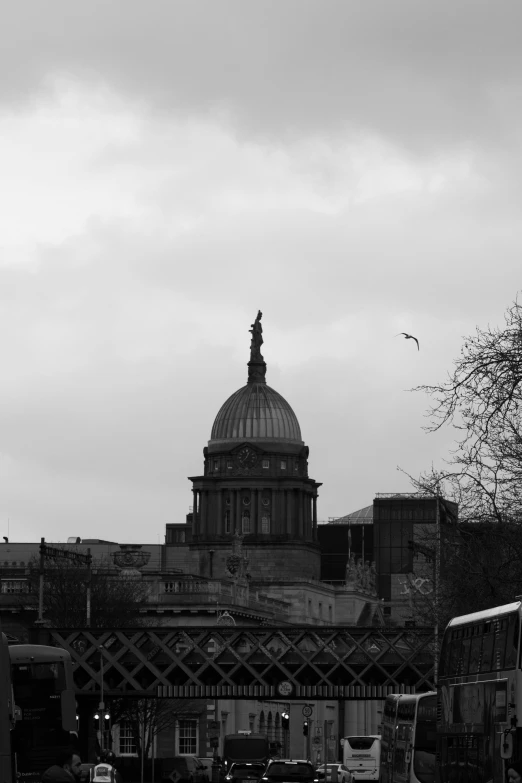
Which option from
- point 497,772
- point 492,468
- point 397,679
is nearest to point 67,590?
point 397,679

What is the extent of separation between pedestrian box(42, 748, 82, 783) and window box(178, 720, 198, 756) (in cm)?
11505

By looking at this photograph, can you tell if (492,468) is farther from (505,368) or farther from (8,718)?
(8,718)

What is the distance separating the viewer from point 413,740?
55438 millimetres

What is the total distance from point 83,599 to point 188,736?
17.6 m

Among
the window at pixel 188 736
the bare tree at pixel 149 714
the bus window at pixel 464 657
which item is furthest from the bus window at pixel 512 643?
the window at pixel 188 736

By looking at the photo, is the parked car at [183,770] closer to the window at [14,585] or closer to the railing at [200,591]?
the railing at [200,591]

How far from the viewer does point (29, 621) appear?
129500mm

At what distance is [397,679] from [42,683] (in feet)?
168

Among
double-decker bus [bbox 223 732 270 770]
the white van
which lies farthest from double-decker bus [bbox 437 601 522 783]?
the white van

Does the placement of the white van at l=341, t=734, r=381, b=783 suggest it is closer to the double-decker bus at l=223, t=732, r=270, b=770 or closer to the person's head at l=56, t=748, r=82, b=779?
the double-decker bus at l=223, t=732, r=270, b=770

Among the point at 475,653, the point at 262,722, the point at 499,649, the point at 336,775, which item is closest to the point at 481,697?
the point at 475,653

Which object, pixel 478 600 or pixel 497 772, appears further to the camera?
pixel 478 600

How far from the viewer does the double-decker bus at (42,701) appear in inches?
2010

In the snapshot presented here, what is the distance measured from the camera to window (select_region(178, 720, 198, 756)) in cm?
14700
